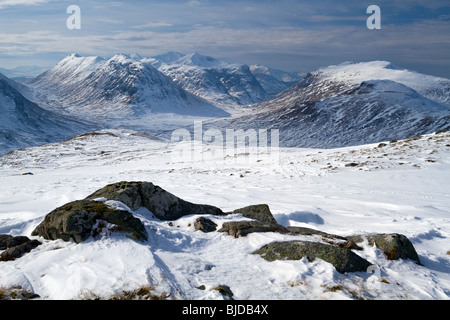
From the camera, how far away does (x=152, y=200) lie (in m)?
10.3

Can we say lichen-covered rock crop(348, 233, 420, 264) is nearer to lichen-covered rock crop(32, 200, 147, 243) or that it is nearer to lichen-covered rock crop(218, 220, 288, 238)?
lichen-covered rock crop(218, 220, 288, 238)

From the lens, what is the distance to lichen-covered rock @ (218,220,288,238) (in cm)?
846

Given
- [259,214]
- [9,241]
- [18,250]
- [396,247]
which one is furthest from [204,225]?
[396,247]

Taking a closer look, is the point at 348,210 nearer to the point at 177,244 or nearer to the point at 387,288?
the point at 387,288

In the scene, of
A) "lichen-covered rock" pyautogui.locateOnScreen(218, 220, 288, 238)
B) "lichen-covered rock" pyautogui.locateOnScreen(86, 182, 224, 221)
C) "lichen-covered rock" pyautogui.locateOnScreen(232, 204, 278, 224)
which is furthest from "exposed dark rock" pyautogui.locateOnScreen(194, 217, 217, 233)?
"lichen-covered rock" pyautogui.locateOnScreen(232, 204, 278, 224)

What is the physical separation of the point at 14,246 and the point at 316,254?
7642 millimetres

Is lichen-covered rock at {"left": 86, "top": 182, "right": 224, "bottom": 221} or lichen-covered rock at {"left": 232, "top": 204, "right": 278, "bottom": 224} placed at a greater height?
lichen-covered rock at {"left": 86, "top": 182, "right": 224, "bottom": 221}

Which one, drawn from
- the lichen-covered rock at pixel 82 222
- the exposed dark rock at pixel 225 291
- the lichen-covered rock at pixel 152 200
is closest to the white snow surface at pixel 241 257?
the exposed dark rock at pixel 225 291

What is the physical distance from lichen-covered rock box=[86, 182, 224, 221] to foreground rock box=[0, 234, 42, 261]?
2.72 metres

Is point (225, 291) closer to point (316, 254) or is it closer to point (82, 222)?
point (316, 254)

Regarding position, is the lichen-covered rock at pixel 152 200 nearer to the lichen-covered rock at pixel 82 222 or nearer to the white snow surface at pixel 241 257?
the white snow surface at pixel 241 257

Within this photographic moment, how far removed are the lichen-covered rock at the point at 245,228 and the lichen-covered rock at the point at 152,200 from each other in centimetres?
207

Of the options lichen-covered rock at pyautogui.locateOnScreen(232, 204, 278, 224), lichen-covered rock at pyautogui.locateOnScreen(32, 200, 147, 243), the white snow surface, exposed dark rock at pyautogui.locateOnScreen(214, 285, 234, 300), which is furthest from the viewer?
lichen-covered rock at pyautogui.locateOnScreen(232, 204, 278, 224)

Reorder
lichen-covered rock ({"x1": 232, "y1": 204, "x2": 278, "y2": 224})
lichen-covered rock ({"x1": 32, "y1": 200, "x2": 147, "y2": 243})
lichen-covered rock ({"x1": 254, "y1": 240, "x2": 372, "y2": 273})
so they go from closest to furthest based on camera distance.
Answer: lichen-covered rock ({"x1": 254, "y1": 240, "x2": 372, "y2": 273})
lichen-covered rock ({"x1": 32, "y1": 200, "x2": 147, "y2": 243})
lichen-covered rock ({"x1": 232, "y1": 204, "x2": 278, "y2": 224})
